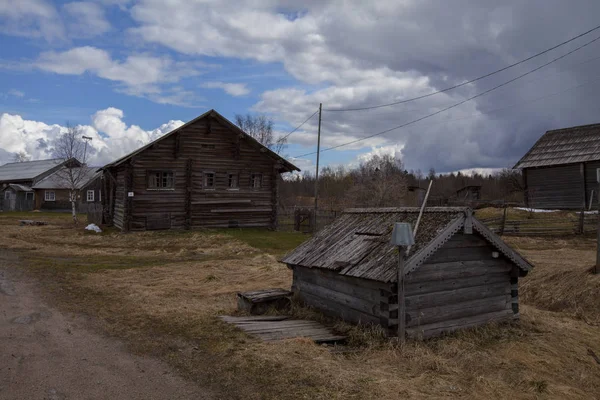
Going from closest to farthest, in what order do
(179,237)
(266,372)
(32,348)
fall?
1. (266,372)
2. (32,348)
3. (179,237)

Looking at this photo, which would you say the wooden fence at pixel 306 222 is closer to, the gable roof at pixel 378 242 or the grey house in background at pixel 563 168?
the grey house in background at pixel 563 168

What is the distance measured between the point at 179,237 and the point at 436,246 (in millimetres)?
20358

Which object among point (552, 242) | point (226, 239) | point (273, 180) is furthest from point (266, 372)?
point (273, 180)

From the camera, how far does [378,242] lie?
9.85 metres

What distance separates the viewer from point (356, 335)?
29.3 ft

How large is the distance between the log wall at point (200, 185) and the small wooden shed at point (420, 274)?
18768mm

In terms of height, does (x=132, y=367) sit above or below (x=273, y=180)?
below

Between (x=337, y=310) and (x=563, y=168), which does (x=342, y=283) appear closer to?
(x=337, y=310)

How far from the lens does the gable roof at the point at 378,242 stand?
28.8 feet

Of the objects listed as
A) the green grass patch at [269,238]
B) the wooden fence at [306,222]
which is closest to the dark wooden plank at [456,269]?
the green grass patch at [269,238]

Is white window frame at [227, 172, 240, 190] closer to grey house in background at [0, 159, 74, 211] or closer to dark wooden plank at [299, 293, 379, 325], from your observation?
dark wooden plank at [299, 293, 379, 325]

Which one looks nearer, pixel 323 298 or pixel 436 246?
pixel 436 246

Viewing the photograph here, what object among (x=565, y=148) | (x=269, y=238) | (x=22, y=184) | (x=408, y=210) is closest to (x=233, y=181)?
(x=269, y=238)

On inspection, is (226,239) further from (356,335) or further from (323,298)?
A: (356,335)
